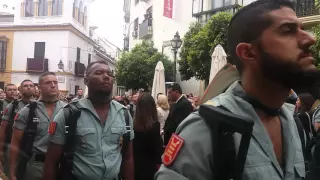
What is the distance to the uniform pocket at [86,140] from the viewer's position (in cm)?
290

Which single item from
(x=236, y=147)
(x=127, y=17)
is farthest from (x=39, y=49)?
(x=236, y=147)

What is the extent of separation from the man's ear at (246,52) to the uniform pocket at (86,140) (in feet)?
6.04

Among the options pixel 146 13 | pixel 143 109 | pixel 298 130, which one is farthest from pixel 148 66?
pixel 298 130

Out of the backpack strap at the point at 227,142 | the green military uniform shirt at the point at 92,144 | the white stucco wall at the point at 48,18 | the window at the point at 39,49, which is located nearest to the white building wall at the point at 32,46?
the window at the point at 39,49

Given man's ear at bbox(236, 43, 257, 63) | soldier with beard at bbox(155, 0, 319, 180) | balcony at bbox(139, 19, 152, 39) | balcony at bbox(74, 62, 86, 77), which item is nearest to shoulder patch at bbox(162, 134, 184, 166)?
soldier with beard at bbox(155, 0, 319, 180)

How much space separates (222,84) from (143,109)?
9.16 ft

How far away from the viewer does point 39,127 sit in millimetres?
3852

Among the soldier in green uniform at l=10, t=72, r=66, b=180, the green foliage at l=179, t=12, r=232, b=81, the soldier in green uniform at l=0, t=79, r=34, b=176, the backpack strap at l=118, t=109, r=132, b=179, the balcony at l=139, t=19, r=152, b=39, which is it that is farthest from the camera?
the balcony at l=139, t=19, r=152, b=39

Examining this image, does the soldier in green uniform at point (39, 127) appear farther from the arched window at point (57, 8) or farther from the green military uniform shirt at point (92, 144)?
the arched window at point (57, 8)

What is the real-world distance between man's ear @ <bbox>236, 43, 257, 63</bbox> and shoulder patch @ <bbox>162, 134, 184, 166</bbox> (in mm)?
397

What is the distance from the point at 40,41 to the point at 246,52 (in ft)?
124

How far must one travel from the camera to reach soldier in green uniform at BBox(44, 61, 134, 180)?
2.89 meters

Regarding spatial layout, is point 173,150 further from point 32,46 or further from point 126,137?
point 32,46

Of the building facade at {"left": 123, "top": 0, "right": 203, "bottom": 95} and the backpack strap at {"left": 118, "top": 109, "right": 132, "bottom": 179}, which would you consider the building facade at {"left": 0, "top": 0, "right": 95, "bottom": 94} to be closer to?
the building facade at {"left": 123, "top": 0, "right": 203, "bottom": 95}
